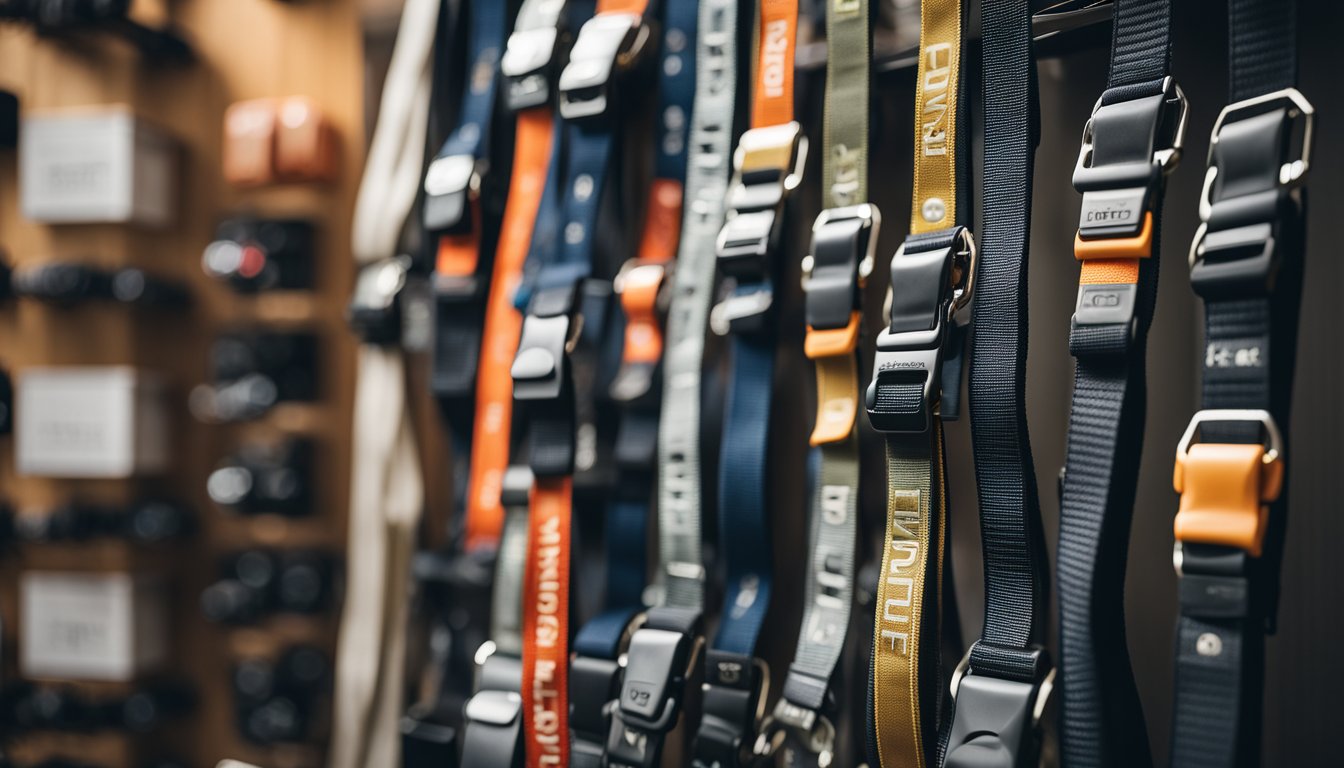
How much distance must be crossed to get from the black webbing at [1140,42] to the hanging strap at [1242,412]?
0.11m

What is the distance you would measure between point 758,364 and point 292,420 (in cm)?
137

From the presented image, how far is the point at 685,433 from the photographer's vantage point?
1.69 meters

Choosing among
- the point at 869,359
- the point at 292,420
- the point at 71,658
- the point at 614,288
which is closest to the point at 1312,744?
the point at 869,359

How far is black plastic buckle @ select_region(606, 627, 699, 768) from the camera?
58.6 inches

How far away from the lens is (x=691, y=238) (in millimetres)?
1759

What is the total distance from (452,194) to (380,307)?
13.2 inches

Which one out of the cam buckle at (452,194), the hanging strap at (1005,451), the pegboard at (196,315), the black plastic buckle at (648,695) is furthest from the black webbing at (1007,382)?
the pegboard at (196,315)

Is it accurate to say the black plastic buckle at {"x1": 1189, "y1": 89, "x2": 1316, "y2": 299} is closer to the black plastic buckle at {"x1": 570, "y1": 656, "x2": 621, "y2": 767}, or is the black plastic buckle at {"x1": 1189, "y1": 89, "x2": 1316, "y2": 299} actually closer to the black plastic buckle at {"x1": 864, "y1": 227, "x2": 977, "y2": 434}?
the black plastic buckle at {"x1": 864, "y1": 227, "x2": 977, "y2": 434}

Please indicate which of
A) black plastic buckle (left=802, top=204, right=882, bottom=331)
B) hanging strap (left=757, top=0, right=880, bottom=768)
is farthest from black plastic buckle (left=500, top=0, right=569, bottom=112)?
black plastic buckle (left=802, top=204, right=882, bottom=331)

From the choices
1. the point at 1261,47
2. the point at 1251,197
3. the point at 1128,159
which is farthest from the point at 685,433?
the point at 1261,47

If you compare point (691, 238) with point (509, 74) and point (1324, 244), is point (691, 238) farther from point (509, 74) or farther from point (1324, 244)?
point (1324, 244)

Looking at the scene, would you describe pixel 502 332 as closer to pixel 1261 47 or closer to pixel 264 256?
pixel 264 256

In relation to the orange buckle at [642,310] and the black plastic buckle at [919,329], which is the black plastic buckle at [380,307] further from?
the black plastic buckle at [919,329]

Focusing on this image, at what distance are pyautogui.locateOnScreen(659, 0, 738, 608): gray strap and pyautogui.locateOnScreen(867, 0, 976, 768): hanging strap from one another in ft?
1.33
